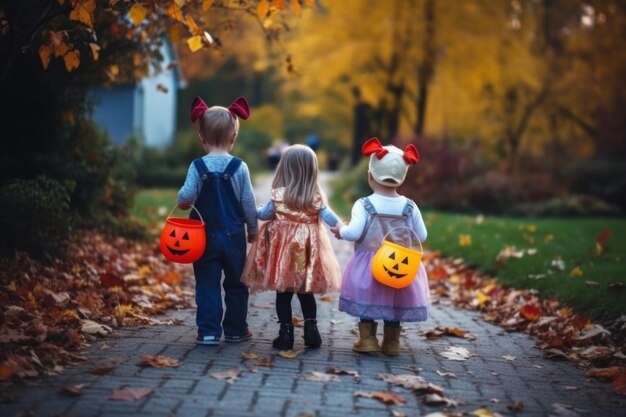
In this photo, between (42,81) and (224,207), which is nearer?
(224,207)

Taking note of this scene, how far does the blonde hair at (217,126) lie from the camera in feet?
17.9

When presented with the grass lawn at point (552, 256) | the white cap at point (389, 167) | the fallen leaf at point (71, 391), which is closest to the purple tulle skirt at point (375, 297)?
Result: the white cap at point (389, 167)

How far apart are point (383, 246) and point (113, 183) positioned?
5.93 m

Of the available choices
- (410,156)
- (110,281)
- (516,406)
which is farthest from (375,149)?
(110,281)

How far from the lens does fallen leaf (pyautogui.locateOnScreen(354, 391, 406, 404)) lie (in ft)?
13.8

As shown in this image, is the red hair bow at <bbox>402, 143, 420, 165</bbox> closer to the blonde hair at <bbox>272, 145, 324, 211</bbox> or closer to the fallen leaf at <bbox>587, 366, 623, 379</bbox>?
the blonde hair at <bbox>272, 145, 324, 211</bbox>

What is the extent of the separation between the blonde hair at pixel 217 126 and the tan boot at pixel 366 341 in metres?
1.71

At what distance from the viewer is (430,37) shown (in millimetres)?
22734

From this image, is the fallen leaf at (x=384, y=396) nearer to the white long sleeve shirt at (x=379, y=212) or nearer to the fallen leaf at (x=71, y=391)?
the white long sleeve shirt at (x=379, y=212)

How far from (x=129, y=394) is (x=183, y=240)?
56.0 inches

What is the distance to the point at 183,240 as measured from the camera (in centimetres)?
520

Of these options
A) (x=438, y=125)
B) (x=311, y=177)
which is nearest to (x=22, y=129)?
(x=311, y=177)

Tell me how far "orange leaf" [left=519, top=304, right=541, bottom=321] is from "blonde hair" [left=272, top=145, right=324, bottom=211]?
2598 millimetres

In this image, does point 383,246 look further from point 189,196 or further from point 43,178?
point 43,178
